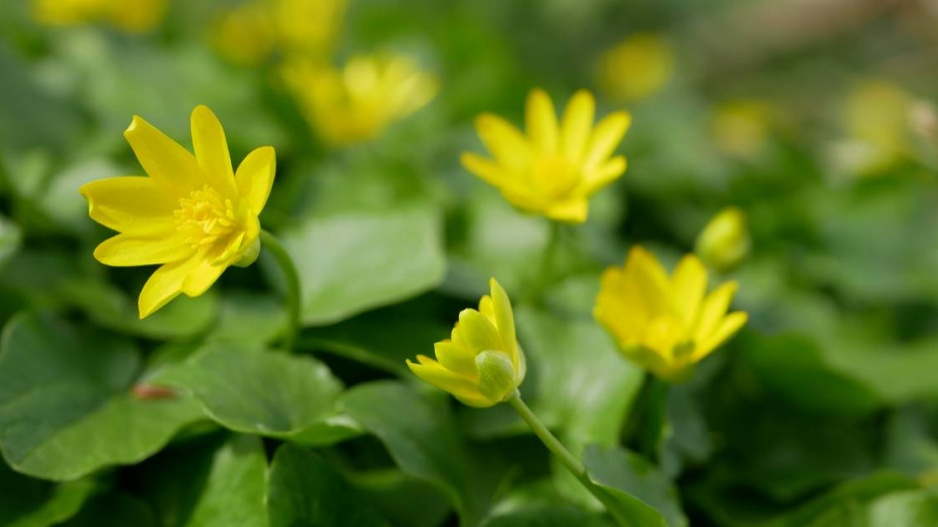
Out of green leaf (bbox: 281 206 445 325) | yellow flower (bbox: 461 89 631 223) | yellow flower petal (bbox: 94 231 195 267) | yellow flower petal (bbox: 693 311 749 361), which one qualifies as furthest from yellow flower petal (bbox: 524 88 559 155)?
yellow flower petal (bbox: 94 231 195 267)

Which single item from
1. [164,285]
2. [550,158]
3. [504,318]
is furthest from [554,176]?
[164,285]

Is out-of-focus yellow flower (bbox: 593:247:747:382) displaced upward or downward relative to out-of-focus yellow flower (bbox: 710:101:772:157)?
upward

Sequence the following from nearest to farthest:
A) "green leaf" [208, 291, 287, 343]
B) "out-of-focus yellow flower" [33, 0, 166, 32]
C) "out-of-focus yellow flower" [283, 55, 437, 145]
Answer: "green leaf" [208, 291, 287, 343] → "out-of-focus yellow flower" [283, 55, 437, 145] → "out-of-focus yellow flower" [33, 0, 166, 32]

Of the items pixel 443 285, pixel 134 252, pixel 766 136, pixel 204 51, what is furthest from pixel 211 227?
pixel 766 136

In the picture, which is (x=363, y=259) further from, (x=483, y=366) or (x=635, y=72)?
(x=635, y=72)

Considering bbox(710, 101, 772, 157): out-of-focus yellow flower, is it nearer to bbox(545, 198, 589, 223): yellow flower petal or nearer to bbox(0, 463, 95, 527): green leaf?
bbox(545, 198, 589, 223): yellow flower petal

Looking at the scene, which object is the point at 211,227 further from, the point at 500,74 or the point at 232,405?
the point at 500,74

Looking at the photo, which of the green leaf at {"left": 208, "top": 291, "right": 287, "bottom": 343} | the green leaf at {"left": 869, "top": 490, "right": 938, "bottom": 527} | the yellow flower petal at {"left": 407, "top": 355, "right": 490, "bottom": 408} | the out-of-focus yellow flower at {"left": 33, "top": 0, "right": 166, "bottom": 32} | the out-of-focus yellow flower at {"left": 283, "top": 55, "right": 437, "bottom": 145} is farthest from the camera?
the out-of-focus yellow flower at {"left": 33, "top": 0, "right": 166, "bottom": 32}
